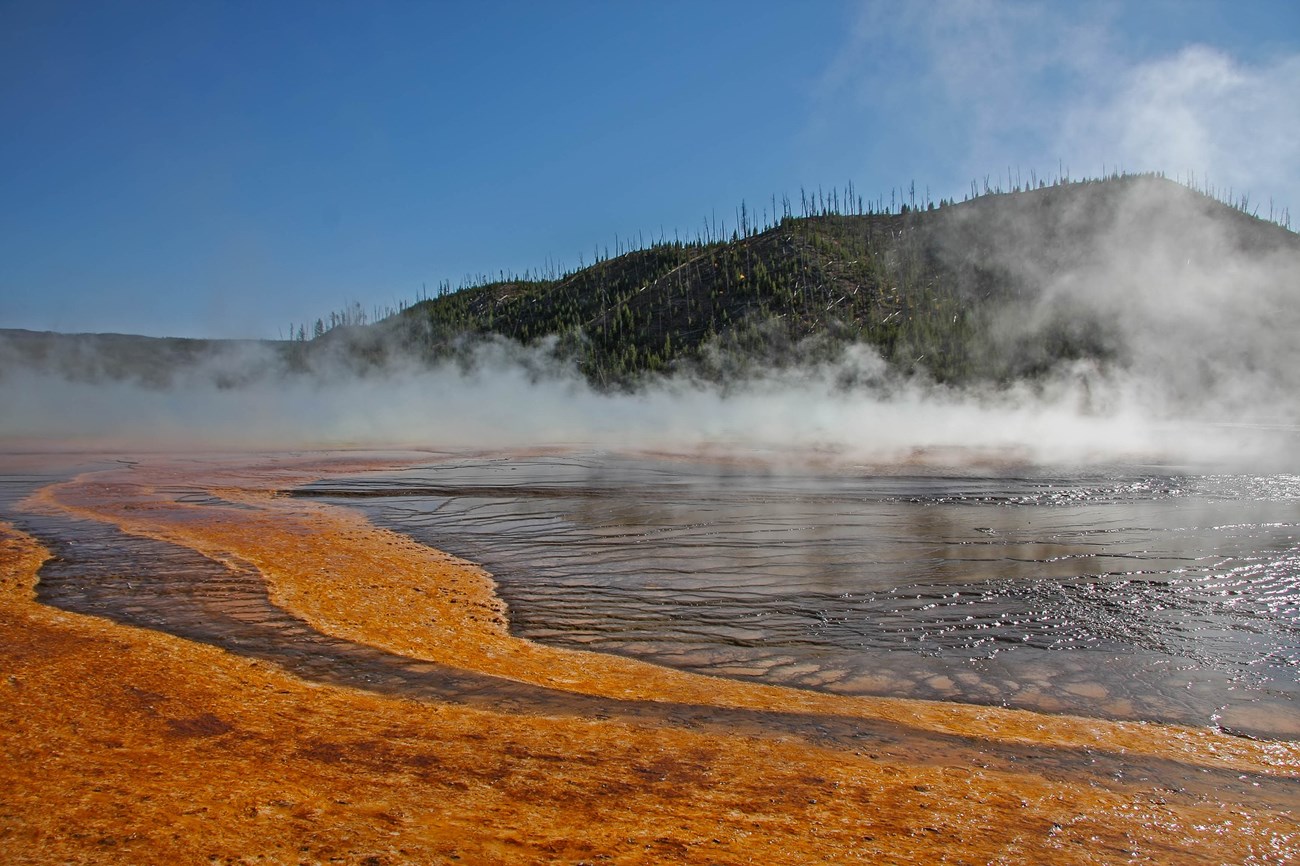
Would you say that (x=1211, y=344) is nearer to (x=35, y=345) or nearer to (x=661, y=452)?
(x=661, y=452)

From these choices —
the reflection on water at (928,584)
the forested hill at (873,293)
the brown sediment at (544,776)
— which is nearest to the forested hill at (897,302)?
the forested hill at (873,293)

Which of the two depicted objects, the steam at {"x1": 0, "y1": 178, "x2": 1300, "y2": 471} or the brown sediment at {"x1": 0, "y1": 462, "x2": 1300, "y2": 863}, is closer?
the brown sediment at {"x1": 0, "y1": 462, "x2": 1300, "y2": 863}

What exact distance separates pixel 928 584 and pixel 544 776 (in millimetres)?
6585

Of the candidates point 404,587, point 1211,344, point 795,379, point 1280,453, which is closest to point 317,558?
point 404,587

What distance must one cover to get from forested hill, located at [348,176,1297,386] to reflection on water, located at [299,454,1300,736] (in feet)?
195

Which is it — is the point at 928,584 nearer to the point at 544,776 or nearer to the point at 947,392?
the point at 544,776

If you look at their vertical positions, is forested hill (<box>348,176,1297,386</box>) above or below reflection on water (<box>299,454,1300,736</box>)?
above

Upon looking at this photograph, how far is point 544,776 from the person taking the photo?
4.86 metres

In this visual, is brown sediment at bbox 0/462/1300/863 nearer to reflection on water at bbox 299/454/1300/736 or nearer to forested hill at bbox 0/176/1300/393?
reflection on water at bbox 299/454/1300/736

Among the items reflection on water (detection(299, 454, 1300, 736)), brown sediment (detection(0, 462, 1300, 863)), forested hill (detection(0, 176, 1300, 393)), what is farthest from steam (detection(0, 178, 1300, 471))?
brown sediment (detection(0, 462, 1300, 863))

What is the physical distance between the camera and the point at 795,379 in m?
73.2

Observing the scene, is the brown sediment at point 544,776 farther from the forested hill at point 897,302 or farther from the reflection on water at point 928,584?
the forested hill at point 897,302

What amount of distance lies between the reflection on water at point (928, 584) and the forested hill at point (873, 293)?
5956cm

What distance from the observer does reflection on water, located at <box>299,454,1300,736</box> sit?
23.2ft
